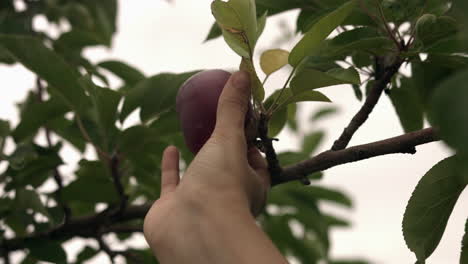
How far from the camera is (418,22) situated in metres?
0.64

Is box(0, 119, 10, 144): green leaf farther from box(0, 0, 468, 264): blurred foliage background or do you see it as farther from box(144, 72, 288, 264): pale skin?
box(144, 72, 288, 264): pale skin

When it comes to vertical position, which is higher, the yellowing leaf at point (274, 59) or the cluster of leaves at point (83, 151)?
the yellowing leaf at point (274, 59)

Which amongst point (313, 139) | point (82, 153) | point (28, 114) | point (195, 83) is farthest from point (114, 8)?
point (195, 83)

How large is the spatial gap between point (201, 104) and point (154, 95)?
0.67 ft

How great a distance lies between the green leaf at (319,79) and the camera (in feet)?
2.00

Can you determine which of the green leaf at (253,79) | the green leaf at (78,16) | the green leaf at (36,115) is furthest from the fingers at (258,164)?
the green leaf at (78,16)

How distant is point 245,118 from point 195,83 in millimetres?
95

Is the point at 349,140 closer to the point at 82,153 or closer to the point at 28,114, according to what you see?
the point at 28,114

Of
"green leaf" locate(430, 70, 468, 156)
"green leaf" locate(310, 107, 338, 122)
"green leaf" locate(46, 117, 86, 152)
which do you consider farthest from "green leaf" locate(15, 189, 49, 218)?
"green leaf" locate(310, 107, 338, 122)

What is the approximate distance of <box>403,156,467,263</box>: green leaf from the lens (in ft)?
2.11

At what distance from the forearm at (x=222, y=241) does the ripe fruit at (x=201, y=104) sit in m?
0.16

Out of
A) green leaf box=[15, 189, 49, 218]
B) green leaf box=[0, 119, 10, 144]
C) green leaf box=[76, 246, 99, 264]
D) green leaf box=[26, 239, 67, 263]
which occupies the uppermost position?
green leaf box=[0, 119, 10, 144]

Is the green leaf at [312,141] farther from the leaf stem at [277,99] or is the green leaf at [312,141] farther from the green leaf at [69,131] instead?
the leaf stem at [277,99]

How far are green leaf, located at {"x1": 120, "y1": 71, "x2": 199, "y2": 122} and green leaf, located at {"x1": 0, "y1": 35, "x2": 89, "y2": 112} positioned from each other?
0.23ft
